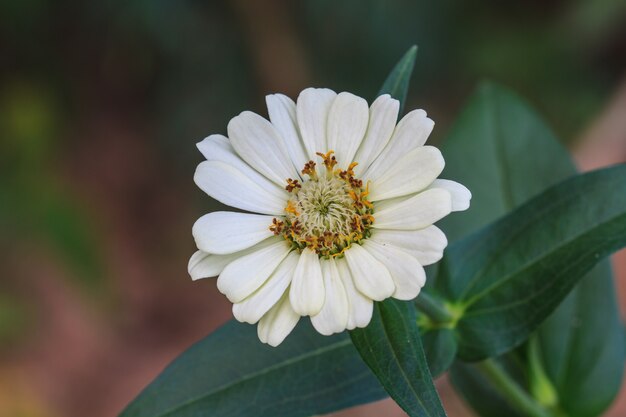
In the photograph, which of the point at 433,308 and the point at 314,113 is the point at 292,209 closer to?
the point at 314,113

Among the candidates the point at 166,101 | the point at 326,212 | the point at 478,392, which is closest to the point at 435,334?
the point at 326,212

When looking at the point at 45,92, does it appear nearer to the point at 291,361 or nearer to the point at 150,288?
the point at 150,288

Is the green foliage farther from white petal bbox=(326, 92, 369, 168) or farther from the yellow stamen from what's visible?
the yellow stamen

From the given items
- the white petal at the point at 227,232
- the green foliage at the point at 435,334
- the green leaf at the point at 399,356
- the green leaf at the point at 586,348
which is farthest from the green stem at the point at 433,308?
the green leaf at the point at 586,348

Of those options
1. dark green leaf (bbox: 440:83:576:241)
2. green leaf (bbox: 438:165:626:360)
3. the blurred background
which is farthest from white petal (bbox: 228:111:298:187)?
the blurred background

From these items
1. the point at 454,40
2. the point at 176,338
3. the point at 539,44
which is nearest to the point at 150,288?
the point at 176,338

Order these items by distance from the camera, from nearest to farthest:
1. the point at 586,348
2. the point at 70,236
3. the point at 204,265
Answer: the point at 204,265, the point at 586,348, the point at 70,236
